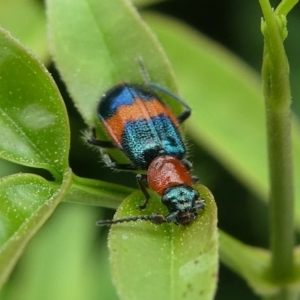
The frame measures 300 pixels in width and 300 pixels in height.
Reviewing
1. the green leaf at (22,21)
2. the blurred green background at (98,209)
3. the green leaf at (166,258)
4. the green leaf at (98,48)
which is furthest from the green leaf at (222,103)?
the green leaf at (166,258)

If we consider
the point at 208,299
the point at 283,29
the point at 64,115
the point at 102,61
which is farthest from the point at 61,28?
the point at 208,299

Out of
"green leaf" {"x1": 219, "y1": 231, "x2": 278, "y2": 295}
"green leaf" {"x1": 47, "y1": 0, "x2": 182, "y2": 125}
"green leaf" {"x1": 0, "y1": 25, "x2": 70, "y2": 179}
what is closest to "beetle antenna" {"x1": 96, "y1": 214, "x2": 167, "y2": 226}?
"green leaf" {"x1": 0, "y1": 25, "x2": 70, "y2": 179}

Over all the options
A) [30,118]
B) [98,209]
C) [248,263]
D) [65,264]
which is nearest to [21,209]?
[30,118]

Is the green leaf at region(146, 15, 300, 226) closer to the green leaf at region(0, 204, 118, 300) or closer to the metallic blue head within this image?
the green leaf at region(0, 204, 118, 300)

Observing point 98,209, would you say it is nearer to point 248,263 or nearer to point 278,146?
point 248,263

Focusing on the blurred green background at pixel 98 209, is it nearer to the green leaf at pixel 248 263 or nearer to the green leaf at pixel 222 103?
the green leaf at pixel 222 103

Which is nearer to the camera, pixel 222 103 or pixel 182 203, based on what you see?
pixel 182 203

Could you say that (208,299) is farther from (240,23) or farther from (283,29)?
(240,23)
